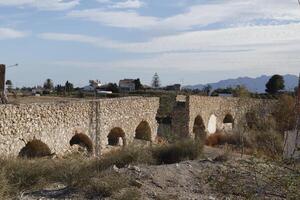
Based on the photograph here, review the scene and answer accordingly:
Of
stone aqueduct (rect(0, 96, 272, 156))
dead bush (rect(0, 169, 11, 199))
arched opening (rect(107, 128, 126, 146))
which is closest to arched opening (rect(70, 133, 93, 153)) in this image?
stone aqueduct (rect(0, 96, 272, 156))

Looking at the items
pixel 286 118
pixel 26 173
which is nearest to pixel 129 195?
pixel 26 173

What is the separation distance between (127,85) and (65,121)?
38.3 meters

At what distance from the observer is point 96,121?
21.0 m

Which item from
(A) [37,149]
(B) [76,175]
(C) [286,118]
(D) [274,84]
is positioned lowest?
(A) [37,149]

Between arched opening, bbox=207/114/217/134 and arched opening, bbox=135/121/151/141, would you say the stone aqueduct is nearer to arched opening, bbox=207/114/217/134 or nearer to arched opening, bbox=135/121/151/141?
arched opening, bbox=135/121/151/141

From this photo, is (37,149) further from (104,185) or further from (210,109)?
(210,109)

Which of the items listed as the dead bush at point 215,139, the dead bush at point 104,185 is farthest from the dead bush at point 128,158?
the dead bush at point 215,139

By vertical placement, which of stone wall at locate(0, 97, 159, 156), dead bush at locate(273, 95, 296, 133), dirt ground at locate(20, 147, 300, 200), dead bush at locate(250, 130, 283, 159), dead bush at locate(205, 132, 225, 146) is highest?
dead bush at locate(273, 95, 296, 133)

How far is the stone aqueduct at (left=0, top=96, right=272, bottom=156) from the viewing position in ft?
52.5

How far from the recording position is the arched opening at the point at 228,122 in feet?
123

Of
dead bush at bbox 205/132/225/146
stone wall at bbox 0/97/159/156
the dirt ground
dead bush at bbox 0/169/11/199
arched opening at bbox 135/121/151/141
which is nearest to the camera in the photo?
dead bush at bbox 0/169/11/199

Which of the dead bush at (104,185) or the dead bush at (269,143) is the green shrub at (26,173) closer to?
the dead bush at (104,185)

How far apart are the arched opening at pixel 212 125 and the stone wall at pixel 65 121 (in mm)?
9575

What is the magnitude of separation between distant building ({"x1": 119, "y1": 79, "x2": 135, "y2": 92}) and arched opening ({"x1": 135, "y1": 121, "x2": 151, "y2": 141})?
25850mm
